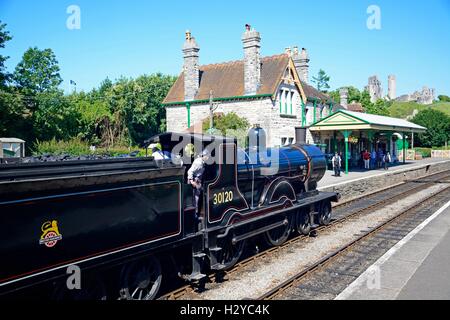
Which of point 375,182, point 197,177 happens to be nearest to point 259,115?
point 375,182

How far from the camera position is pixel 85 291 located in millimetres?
5098

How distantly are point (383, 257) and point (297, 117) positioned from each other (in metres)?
19.2

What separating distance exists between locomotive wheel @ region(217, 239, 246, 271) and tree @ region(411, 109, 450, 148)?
57902mm

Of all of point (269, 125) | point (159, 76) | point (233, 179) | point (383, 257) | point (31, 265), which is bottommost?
point (383, 257)

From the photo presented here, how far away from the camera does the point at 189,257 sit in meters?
7.03

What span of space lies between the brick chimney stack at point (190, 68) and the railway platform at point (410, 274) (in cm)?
1889

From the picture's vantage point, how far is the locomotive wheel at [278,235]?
9.29 metres

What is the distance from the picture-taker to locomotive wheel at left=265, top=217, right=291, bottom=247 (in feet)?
30.5

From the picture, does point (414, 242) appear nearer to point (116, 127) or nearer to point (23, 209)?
→ point (23, 209)

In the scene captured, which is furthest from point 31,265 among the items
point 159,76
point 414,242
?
point 159,76

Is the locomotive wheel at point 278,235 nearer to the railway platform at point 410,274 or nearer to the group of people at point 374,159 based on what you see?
the railway platform at point 410,274

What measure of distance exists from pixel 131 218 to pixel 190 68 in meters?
21.8

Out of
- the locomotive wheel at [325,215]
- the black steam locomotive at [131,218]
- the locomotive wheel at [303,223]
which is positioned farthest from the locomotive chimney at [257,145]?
the locomotive wheel at [325,215]

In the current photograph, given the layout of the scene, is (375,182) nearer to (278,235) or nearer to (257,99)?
(257,99)
